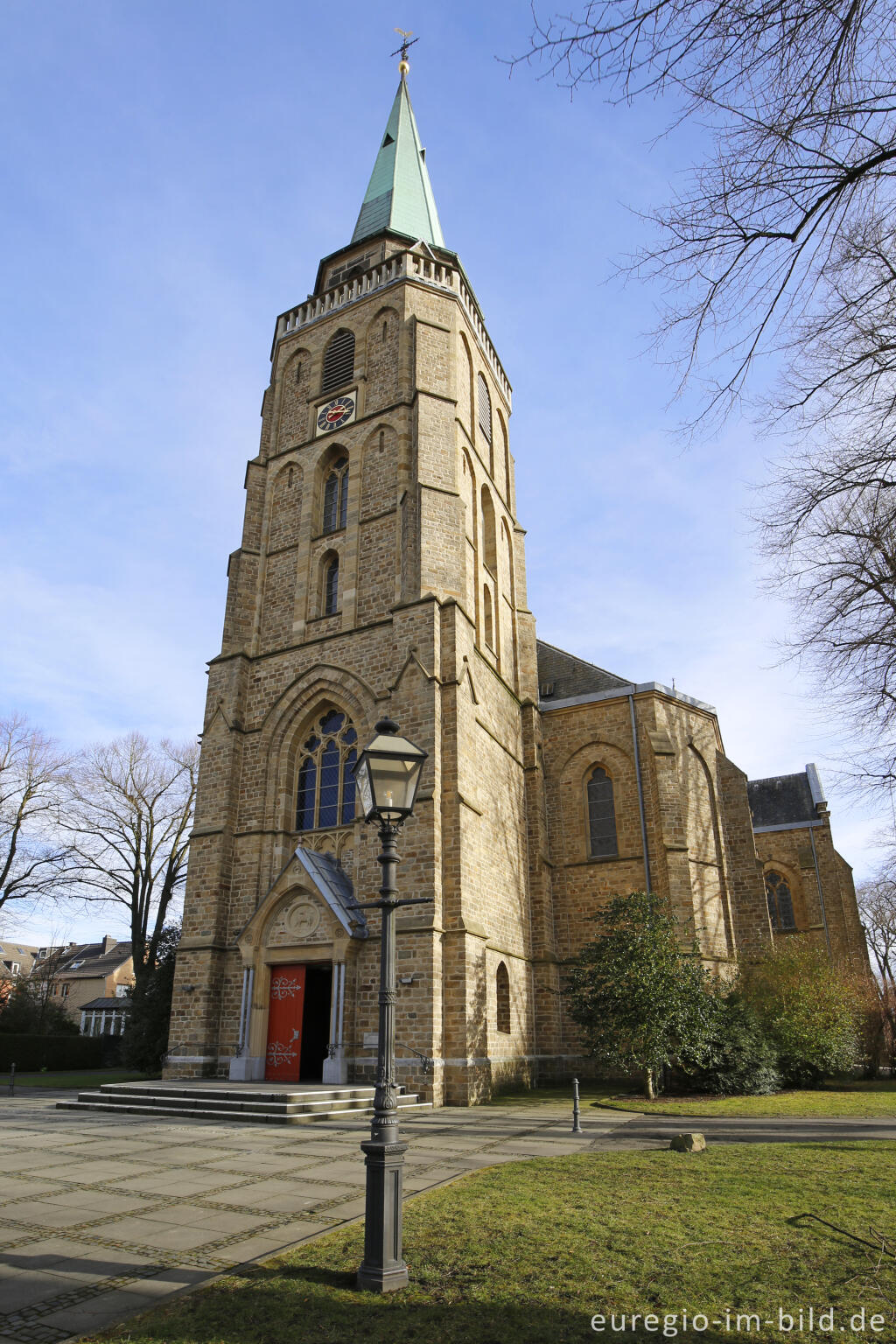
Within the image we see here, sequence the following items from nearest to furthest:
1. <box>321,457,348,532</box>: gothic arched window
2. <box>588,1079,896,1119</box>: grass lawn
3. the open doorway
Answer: <box>588,1079,896,1119</box>: grass lawn < the open doorway < <box>321,457,348,532</box>: gothic arched window

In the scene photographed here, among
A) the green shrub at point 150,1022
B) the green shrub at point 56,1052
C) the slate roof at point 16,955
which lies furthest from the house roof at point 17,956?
the green shrub at point 150,1022

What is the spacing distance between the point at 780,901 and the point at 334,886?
75.0 ft

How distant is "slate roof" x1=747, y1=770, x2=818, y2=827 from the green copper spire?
2616 cm

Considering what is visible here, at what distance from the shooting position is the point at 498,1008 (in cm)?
1900

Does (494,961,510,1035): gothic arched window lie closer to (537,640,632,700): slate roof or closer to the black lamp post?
(537,640,632,700): slate roof

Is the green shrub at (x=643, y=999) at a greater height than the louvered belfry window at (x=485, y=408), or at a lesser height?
lesser

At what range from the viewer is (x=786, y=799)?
35.4m

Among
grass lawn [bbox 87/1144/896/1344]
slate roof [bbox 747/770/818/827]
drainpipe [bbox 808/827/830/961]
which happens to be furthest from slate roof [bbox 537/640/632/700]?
grass lawn [bbox 87/1144/896/1344]

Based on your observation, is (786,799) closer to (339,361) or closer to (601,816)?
(601,816)

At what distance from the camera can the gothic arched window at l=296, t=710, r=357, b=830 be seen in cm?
1933

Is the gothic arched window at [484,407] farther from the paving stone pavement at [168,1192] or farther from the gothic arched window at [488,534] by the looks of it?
the paving stone pavement at [168,1192]

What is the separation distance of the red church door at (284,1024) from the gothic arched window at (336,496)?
11.6 m

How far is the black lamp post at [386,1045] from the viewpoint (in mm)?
4707

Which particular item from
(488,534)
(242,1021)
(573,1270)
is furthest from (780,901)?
(573,1270)
